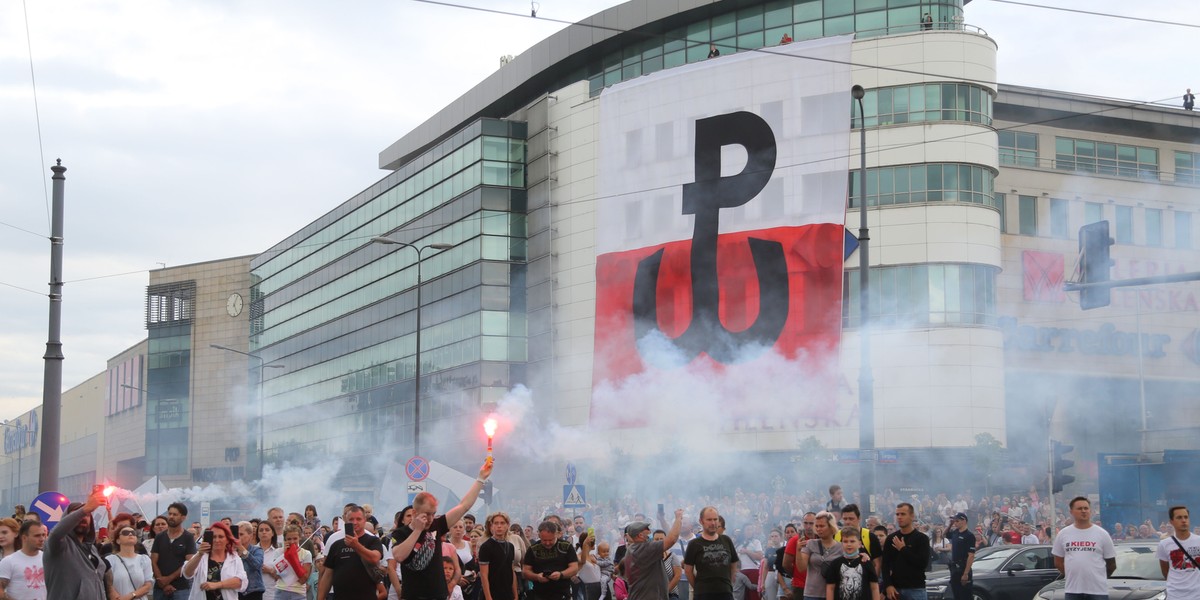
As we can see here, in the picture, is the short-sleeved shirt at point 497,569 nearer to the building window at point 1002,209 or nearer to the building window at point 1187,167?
the building window at point 1002,209

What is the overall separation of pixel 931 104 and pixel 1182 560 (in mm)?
34092

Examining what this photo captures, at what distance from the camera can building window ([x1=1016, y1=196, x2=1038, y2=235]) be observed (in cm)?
4933

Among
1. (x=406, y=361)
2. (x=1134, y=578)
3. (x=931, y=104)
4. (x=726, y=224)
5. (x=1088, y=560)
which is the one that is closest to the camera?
(x=1088, y=560)

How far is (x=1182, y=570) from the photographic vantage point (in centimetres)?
1225

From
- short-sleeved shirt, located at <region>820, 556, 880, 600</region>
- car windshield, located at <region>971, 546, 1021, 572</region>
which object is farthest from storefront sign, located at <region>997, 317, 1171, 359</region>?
short-sleeved shirt, located at <region>820, 556, 880, 600</region>

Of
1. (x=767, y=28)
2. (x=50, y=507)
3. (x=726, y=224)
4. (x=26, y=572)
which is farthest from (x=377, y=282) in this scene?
(x=26, y=572)

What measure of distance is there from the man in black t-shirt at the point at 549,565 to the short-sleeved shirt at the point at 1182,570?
5.59m

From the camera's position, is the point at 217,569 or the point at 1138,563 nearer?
the point at 217,569

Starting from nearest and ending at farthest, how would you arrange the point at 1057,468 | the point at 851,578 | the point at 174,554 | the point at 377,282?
the point at 174,554 → the point at 851,578 → the point at 1057,468 → the point at 377,282

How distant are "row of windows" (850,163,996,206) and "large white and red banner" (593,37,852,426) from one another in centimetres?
134

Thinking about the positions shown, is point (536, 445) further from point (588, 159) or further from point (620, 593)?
point (620, 593)

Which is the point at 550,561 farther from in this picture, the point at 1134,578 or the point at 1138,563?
the point at 1138,563

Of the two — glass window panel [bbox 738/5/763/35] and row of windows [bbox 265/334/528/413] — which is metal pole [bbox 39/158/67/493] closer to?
glass window panel [bbox 738/5/763/35]

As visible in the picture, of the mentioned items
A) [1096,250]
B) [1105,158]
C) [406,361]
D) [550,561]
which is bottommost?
[550,561]
